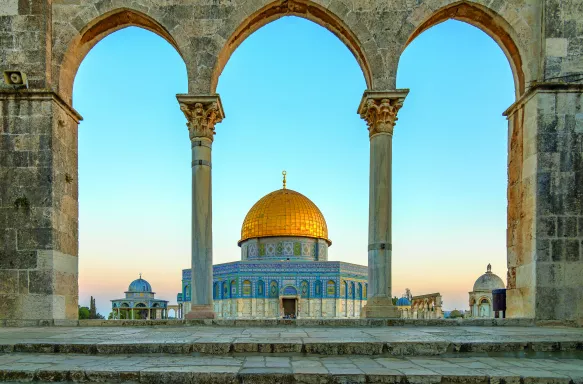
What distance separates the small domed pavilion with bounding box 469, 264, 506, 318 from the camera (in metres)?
35.4

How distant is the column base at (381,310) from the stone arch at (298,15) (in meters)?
4.19

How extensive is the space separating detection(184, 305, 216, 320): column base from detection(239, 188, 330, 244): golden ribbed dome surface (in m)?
32.5

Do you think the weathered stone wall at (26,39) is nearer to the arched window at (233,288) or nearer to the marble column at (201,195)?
the marble column at (201,195)

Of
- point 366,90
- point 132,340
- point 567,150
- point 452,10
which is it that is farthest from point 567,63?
point 132,340

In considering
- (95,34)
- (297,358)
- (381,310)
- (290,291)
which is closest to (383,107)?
(381,310)

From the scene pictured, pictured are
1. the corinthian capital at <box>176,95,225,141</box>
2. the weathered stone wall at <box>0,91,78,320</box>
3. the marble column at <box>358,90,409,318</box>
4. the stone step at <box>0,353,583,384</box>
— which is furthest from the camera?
the corinthian capital at <box>176,95,225,141</box>

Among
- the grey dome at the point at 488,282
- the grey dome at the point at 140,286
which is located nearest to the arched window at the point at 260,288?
the grey dome at the point at 140,286

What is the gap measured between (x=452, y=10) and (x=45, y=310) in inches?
386

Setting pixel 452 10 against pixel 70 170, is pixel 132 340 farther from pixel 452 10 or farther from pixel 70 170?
pixel 452 10

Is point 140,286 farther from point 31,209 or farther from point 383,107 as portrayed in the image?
point 383,107

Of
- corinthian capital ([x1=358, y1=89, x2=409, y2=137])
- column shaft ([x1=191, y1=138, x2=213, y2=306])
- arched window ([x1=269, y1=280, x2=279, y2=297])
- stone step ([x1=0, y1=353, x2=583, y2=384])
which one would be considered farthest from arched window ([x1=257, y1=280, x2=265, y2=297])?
stone step ([x1=0, y1=353, x2=583, y2=384])

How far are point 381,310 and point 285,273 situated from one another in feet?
105

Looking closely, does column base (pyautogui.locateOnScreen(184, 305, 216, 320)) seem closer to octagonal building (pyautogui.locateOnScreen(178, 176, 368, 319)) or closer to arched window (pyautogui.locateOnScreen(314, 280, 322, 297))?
octagonal building (pyautogui.locateOnScreen(178, 176, 368, 319))

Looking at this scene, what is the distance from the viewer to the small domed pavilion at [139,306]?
46438 millimetres
